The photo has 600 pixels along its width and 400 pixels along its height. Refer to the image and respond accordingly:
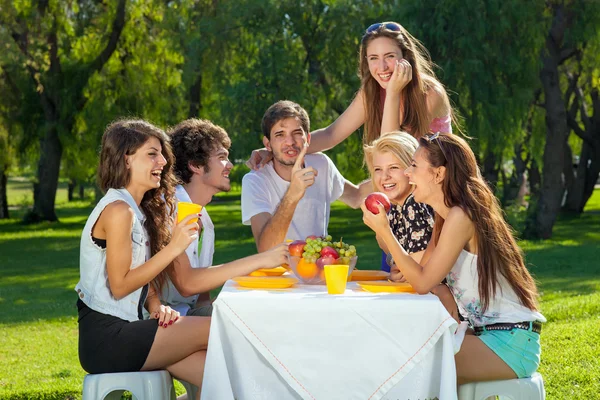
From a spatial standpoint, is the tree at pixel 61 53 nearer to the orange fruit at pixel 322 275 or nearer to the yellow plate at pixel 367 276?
the yellow plate at pixel 367 276

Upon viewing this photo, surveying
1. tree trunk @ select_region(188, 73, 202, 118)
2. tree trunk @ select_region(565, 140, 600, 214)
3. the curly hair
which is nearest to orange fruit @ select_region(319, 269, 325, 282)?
the curly hair

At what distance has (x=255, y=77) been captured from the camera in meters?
19.2

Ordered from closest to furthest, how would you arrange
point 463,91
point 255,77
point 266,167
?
1. point 266,167
2. point 463,91
3. point 255,77

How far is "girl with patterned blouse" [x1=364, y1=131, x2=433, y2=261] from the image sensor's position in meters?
4.34

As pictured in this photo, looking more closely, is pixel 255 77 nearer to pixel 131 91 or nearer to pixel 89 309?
pixel 131 91

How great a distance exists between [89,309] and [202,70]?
1697cm

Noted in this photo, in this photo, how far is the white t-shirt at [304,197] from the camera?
5.21 metres

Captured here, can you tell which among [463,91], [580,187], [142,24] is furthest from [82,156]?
[580,187]

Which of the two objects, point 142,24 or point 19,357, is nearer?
point 19,357

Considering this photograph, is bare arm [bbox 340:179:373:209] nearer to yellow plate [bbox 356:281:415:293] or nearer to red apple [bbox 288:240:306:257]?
red apple [bbox 288:240:306:257]

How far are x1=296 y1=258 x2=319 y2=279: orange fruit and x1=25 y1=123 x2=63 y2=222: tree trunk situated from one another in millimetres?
20131

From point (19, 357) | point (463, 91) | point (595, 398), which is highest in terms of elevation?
point (463, 91)

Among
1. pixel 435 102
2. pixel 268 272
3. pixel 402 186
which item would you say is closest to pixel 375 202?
pixel 402 186

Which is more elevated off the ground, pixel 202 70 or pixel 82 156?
pixel 202 70
